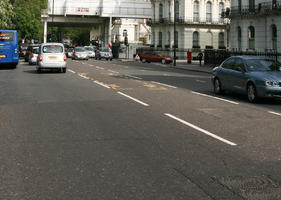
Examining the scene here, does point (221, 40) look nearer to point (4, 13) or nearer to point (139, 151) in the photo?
point (4, 13)

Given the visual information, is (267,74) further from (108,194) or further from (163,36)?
(163,36)

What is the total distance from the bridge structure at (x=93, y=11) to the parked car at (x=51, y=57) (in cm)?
4958

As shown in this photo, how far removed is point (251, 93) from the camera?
1414cm

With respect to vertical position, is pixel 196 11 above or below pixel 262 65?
above

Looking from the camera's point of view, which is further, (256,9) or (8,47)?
(256,9)

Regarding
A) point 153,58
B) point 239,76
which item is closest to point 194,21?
point 153,58

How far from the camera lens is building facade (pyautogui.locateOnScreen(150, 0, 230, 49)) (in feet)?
208

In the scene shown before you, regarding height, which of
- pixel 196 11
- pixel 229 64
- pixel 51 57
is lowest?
pixel 229 64

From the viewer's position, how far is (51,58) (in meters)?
27.6

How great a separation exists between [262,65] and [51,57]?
1560 cm

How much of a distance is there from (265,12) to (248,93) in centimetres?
2767

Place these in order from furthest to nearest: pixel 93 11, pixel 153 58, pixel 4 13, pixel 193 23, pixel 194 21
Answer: pixel 93 11 → pixel 194 21 → pixel 193 23 → pixel 153 58 → pixel 4 13

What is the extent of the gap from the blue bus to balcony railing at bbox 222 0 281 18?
20892 mm

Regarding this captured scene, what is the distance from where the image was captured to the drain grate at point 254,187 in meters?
4.98
